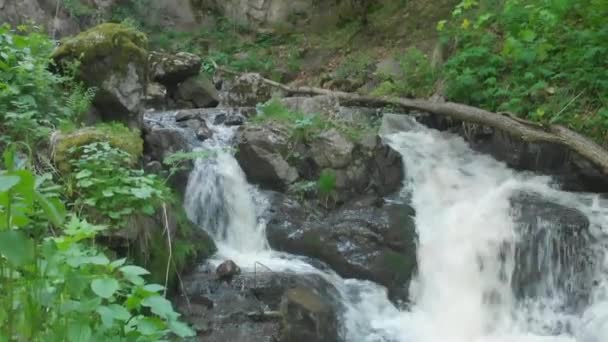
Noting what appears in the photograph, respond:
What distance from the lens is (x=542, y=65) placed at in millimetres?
8188

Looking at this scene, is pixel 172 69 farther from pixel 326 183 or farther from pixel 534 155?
pixel 534 155

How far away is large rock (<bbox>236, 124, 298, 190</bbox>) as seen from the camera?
7047 millimetres

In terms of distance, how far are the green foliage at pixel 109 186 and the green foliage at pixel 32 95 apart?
47cm

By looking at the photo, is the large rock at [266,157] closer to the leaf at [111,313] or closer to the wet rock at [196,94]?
the wet rock at [196,94]

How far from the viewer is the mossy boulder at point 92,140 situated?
460cm

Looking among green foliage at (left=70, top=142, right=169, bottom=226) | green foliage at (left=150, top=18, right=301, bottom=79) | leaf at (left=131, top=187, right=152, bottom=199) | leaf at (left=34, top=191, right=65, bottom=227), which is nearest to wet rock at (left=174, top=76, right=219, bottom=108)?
green foliage at (left=150, top=18, right=301, bottom=79)

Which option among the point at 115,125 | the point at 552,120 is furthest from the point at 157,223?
the point at 552,120

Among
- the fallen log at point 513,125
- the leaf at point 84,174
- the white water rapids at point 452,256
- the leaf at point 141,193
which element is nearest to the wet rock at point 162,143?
the white water rapids at point 452,256

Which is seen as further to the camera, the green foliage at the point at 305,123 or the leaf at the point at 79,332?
the green foliage at the point at 305,123

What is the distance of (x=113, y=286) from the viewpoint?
1.70 meters

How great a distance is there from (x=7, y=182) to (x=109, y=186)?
3.03 m

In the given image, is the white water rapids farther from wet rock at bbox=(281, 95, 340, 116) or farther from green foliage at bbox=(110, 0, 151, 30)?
green foliage at bbox=(110, 0, 151, 30)

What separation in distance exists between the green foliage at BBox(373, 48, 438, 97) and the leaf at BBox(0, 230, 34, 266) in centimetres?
890

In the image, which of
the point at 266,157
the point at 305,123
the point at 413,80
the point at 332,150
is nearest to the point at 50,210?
the point at 266,157
